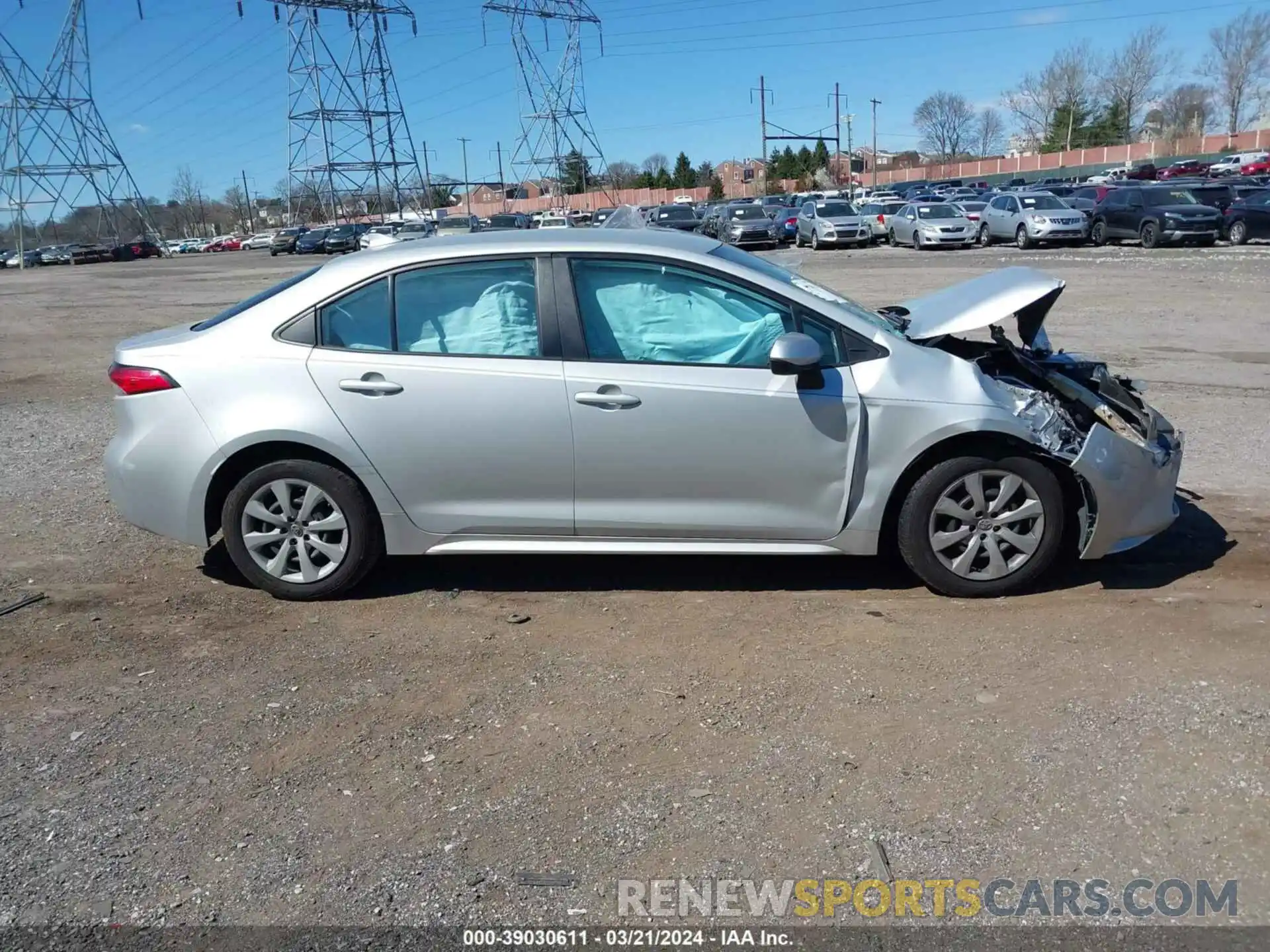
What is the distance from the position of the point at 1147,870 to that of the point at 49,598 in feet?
16.0

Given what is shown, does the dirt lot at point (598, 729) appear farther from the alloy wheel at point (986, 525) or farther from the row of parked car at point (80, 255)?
the row of parked car at point (80, 255)

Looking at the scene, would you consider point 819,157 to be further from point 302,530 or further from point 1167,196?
point 302,530

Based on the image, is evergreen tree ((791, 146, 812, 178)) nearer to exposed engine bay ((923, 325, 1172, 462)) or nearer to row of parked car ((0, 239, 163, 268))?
row of parked car ((0, 239, 163, 268))

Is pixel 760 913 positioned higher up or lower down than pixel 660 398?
lower down

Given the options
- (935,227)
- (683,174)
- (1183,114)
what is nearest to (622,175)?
(683,174)

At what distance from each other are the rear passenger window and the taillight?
760mm

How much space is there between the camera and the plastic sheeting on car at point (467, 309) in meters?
4.75

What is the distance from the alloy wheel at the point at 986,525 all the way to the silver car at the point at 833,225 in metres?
31.9

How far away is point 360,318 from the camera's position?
4820 millimetres

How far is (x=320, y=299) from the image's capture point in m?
4.83

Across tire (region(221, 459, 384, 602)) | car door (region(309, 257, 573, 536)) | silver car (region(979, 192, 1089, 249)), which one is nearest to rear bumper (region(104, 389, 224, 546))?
tire (region(221, 459, 384, 602))

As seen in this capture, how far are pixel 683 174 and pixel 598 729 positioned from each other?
10965cm

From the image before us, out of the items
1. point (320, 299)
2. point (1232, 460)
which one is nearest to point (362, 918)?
point (320, 299)

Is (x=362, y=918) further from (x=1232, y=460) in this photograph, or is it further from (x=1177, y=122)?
(x=1177, y=122)
